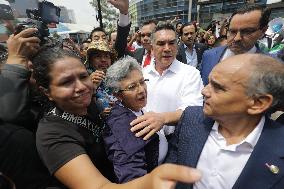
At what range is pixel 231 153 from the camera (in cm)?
181

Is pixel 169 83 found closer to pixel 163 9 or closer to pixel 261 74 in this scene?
pixel 261 74

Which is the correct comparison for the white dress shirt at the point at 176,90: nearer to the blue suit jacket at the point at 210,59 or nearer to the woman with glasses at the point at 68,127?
the blue suit jacket at the point at 210,59

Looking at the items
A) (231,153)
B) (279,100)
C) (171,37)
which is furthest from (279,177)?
(171,37)

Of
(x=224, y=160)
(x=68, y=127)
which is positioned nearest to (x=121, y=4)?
(x=68, y=127)

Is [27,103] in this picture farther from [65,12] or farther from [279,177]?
[65,12]

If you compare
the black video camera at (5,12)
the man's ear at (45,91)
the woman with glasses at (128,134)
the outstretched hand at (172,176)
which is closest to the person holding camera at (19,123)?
the man's ear at (45,91)

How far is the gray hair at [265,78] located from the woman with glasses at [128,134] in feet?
2.47

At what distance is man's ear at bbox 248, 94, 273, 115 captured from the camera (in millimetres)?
1720

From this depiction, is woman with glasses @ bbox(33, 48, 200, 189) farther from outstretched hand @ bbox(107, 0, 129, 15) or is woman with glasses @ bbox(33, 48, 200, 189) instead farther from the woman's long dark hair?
outstretched hand @ bbox(107, 0, 129, 15)

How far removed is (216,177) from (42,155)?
1.18 meters

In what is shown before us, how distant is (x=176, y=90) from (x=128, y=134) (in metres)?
1.26

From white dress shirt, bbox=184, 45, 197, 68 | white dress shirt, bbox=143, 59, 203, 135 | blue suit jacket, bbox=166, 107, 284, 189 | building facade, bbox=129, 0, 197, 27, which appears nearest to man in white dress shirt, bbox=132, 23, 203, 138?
white dress shirt, bbox=143, 59, 203, 135

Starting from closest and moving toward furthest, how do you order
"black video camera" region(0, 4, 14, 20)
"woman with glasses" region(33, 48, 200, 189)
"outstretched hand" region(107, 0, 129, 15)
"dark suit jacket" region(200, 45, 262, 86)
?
"woman with glasses" region(33, 48, 200, 189), "black video camera" region(0, 4, 14, 20), "outstretched hand" region(107, 0, 129, 15), "dark suit jacket" region(200, 45, 262, 86)

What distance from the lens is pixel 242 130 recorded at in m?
1.84
